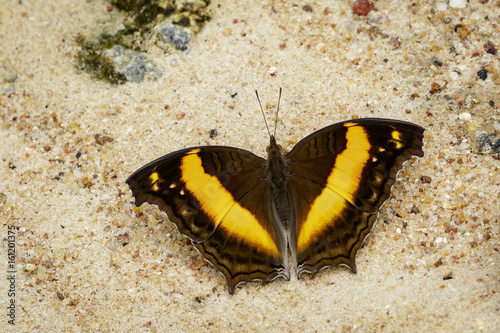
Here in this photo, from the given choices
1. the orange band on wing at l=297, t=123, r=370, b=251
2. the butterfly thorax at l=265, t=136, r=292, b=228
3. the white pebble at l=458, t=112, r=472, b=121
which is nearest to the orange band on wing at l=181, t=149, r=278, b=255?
the butterfly thorax at l=265, t=136, r=292, b=228

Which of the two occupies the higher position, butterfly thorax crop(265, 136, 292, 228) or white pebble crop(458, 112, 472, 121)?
white pebble crop(458, 112, 472, 121)

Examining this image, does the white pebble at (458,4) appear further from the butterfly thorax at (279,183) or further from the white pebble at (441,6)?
the butterfly thorax at (279,183)

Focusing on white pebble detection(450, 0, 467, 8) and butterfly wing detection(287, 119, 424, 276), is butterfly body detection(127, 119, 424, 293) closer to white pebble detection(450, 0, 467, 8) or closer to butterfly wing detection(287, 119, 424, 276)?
butterfly wing detection(287, 119, 424, 276)

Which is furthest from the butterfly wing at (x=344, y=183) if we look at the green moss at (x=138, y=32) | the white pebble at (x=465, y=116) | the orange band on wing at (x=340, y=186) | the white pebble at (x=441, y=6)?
the green moss at (x=138, y=32)

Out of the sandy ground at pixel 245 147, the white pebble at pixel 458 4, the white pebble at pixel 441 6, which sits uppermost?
the white pebble at pixel 458 4

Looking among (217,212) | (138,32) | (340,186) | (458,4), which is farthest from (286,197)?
(458,4)

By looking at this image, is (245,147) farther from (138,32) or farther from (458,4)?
(458,4)

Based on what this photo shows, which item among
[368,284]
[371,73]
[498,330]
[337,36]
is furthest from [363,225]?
[337,36]
